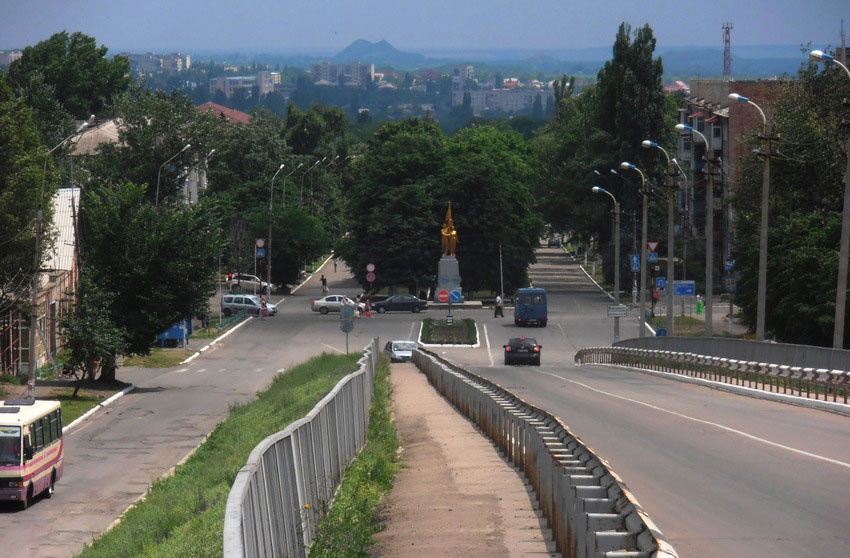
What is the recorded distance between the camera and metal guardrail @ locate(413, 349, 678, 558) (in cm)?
960

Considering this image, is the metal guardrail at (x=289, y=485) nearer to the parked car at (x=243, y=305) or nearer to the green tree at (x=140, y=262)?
the green tree at (x=140, y=262)

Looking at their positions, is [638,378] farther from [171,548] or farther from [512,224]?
[512,224]

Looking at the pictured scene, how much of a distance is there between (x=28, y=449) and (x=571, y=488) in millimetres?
18270

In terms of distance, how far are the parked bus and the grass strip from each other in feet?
23.5

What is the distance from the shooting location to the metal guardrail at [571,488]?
960cm

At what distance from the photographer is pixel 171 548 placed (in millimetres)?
15469

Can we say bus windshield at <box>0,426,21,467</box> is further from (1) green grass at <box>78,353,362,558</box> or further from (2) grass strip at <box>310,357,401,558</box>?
(2) grass strip at <box>310,357,401,558</box>

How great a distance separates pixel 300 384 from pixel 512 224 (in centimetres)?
5460

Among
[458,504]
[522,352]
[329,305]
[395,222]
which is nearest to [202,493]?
[458,504]

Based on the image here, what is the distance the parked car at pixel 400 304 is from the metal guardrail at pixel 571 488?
64615 millimetres

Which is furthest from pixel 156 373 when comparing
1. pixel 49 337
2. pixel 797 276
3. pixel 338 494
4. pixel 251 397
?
pixel 338 494

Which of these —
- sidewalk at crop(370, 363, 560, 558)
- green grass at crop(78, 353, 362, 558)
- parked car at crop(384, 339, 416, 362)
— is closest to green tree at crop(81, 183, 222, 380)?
green grass at crop(78, 353, 362, 558)

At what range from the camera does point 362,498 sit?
16828 mm

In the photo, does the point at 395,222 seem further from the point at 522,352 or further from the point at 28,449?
the point at 28,449
